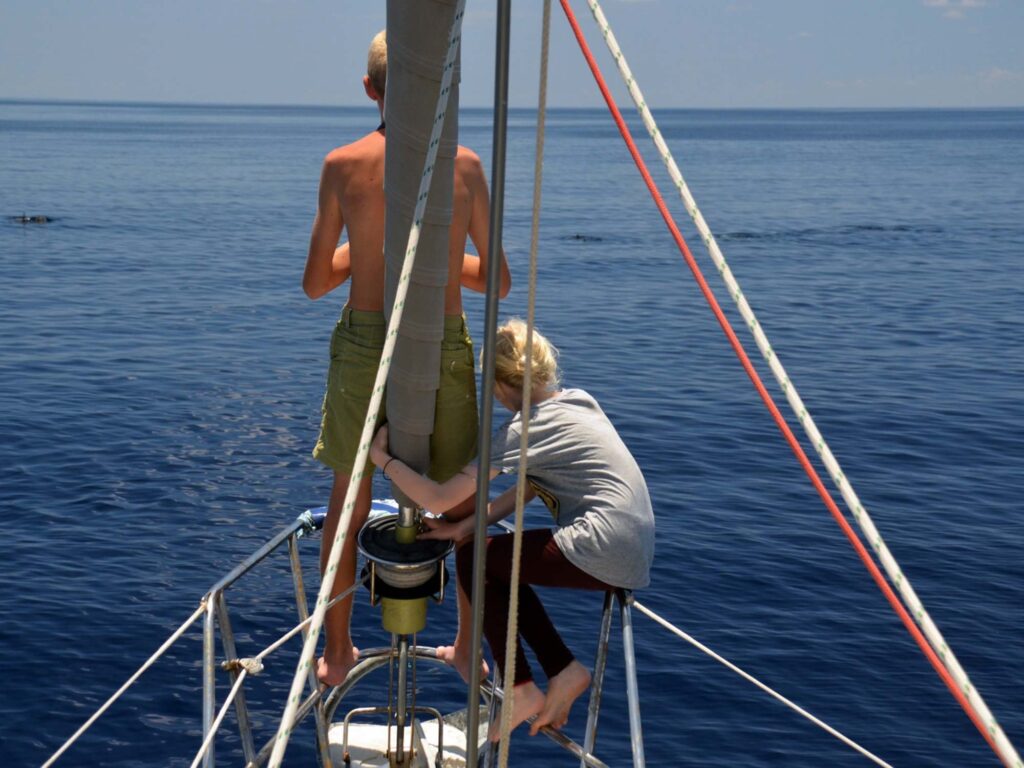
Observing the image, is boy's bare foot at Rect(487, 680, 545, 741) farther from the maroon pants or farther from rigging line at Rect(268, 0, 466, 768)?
rigging line at Rect(268, 0, 466, 768)

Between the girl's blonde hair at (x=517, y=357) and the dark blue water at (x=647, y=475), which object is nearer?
the girl's blonde hair at (x=517, y=357)

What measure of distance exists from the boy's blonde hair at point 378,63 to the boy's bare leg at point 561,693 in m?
1.96

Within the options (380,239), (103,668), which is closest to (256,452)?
(103,668)

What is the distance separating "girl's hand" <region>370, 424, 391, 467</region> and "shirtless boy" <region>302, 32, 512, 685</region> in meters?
0.13

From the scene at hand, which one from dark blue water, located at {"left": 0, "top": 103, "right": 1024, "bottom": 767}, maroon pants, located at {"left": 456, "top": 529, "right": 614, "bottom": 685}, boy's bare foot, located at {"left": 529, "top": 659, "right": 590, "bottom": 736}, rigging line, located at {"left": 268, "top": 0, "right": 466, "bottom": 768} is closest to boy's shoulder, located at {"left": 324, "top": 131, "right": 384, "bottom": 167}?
rigging line, located at {"left": 268, "top": 0, "right": 466, "bottom": 768}

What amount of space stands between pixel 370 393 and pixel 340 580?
2.84 feet

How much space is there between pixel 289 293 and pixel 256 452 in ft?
44.7

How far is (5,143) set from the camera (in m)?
93.4

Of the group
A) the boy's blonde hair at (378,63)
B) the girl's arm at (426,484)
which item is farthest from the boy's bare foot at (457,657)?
the boy's blonde hair at (378,63)

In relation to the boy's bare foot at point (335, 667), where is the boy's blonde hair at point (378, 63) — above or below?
above

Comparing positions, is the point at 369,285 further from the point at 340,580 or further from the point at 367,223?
the point at 340,580

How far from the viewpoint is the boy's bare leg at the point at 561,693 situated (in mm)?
3988

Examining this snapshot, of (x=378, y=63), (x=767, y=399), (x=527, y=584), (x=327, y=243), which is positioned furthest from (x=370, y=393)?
(x=767, y=399)

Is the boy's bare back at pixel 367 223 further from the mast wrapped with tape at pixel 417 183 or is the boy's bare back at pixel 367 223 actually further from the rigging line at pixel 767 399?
the rigging line at pixel 767 399
